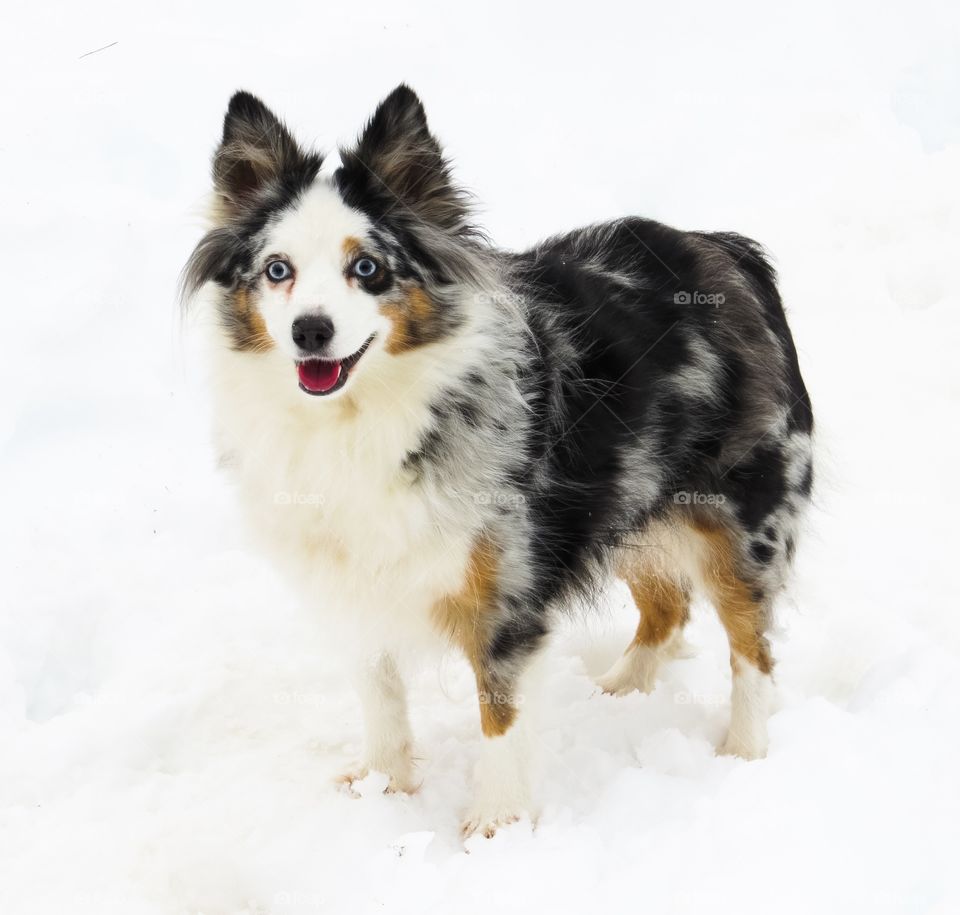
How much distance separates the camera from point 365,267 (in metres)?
3.13

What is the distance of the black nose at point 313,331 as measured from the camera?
2901 mm

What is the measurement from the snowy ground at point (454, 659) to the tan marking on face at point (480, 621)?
403 mm

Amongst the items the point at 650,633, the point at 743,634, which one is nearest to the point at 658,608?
the point at 650,633

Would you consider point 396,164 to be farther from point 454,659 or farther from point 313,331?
point 454,659

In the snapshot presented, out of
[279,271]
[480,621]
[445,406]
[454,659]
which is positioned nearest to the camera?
[279,271]

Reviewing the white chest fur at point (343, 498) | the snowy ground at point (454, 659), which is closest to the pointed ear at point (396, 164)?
the white chest fur at point (343, 498)

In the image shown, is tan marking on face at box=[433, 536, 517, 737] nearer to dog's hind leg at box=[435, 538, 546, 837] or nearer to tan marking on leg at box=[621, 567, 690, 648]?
dog's hind leg at box=[435, 538, 546, 837]

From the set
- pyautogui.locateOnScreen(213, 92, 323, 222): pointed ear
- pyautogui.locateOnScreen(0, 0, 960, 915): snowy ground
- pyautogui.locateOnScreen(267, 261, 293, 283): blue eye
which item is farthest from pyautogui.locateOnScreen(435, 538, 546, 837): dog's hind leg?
pyautogui.locateOnScreen(213, 92, 323, 222): pointed ear

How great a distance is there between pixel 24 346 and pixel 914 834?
5.17m

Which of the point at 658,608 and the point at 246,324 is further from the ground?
the point at 246,324

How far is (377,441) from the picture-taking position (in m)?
3.24

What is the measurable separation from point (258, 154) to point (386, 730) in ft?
6.87

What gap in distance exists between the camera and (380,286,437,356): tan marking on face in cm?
317

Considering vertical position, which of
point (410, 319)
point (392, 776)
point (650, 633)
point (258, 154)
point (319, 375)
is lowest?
point (392, 776)
